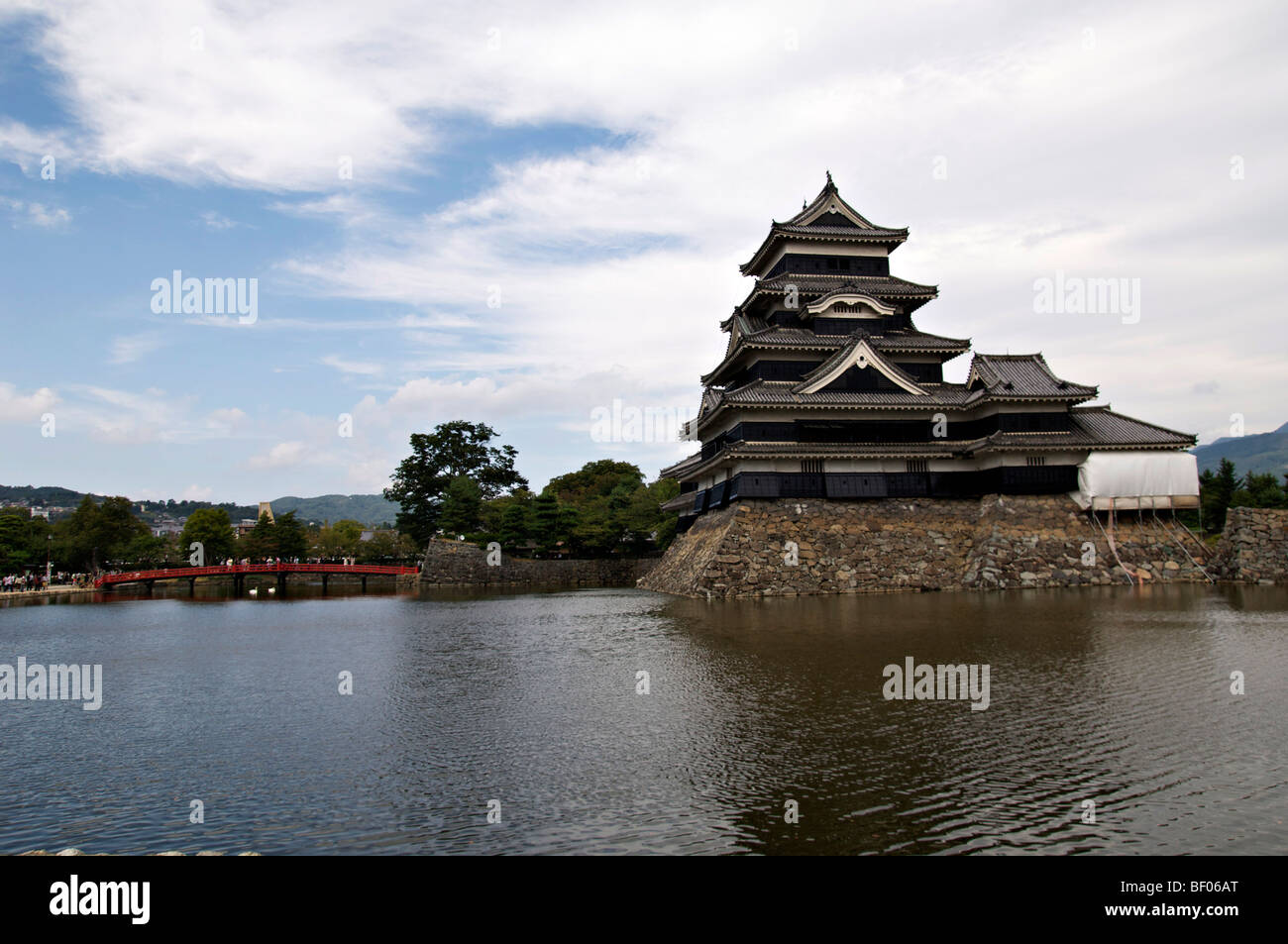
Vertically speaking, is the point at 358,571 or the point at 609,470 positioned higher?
the point at 609,470

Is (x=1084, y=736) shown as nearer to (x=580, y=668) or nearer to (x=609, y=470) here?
(x=580, y=668)

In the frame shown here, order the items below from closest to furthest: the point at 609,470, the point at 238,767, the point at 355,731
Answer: the point at 238,767, the point at 355,731, the point at 609,470

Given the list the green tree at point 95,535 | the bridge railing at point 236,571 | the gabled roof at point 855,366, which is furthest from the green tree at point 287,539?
the gabled roof at point 855,366

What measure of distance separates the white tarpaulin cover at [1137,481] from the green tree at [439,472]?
155ft

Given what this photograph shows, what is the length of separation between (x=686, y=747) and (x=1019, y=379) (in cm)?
2954

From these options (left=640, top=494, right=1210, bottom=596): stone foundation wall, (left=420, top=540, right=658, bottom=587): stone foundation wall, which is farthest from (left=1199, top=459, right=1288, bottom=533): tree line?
(left=420, top=540, right=658, bottom=587): stone foundation wall

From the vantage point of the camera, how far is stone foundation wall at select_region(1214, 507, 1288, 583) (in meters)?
29.7

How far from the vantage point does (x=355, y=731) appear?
1142cm

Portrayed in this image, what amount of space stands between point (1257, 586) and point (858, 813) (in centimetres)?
2964

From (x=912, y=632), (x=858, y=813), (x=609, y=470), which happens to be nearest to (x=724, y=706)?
(x=858, y=813)

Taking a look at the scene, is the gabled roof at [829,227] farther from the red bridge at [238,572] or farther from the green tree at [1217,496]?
the red bridge at [238,572]

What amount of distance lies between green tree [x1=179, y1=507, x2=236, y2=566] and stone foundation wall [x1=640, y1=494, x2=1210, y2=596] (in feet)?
193

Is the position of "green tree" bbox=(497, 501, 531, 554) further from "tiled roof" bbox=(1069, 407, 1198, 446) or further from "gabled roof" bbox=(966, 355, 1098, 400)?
"tiled roof" bbox=(1069, 407, 1198, 446)
